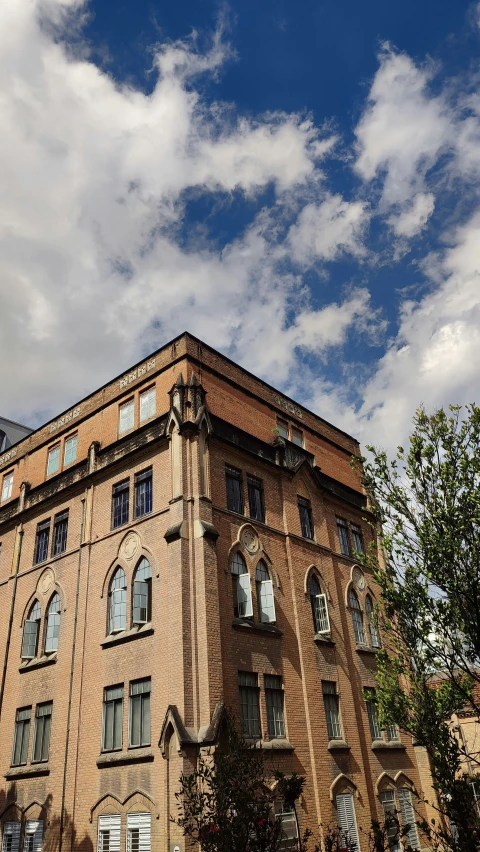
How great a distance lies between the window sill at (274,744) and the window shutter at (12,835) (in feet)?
30.3

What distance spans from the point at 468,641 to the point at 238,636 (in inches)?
312

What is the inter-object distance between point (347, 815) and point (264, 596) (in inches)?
309

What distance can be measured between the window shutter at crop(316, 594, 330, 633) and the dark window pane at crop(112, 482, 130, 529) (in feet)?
26.3

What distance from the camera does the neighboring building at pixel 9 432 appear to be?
37.4 metres

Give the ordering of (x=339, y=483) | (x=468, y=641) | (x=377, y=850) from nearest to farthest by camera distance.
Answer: (x=377, y=850) < (x=468, y=641) < (x=339, y=483)

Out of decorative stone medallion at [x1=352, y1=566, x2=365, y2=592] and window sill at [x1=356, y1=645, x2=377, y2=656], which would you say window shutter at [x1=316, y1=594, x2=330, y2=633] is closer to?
window sill at [x1=356, y1=645, x2=377, y2=656]

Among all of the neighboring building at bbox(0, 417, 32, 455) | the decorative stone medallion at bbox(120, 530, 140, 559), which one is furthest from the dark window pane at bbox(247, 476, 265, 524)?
the neighboring building at bbox(0, 417, 32, 455)

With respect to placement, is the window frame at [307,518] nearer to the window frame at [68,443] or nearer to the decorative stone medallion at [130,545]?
the decorative stone medallion at [130,545]

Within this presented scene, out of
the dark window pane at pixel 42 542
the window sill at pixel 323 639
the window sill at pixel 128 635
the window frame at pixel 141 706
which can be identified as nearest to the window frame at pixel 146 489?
the window sill at pixel 128 635

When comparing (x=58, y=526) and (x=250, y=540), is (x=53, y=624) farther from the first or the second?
(x=250, y=540)

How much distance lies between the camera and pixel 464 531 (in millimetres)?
14969

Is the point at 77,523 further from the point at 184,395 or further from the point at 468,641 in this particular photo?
the point at 468,641

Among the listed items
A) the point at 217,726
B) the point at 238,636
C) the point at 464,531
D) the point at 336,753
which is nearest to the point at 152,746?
the point at 217,726

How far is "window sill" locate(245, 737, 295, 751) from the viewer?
19.4m
